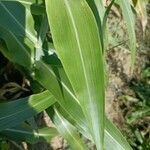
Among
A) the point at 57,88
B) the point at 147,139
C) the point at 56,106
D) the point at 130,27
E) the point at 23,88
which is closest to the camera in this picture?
the point at 130,27

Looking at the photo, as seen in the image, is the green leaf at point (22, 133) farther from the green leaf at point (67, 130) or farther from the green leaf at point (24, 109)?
the green leaf at point (24, 109)

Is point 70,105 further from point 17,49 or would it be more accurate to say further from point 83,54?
point 83,54

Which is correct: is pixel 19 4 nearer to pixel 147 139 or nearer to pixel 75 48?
pixel 75 48

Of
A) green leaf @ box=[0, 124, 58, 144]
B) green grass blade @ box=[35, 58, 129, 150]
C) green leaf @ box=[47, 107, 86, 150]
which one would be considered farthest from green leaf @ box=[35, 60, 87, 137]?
green leaf @ box=[0, 124, 58, 144]

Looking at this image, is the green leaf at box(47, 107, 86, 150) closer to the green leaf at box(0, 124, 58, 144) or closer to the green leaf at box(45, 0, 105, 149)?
the green leaf at box(0, 124, 58, 144)

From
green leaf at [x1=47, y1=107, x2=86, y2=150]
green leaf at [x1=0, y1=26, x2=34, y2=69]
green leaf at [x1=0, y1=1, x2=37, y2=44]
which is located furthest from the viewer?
green leaf at [x1=47, y1=107, x2=86, y2=150]

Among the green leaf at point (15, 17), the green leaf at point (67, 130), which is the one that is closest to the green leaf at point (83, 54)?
the green leaf at point (15, 17)

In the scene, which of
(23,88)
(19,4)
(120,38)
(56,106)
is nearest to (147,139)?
(120,38)
